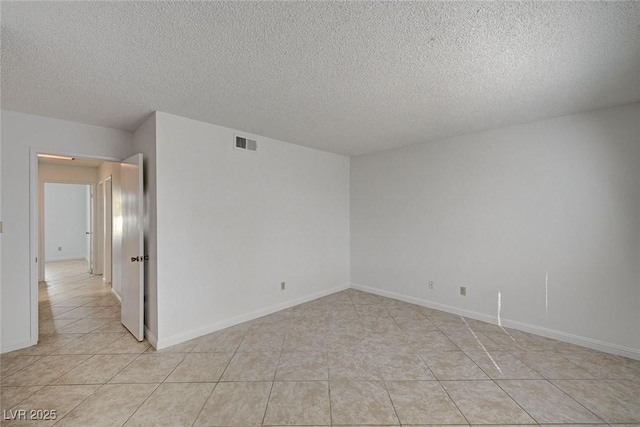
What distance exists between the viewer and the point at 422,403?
198 cm

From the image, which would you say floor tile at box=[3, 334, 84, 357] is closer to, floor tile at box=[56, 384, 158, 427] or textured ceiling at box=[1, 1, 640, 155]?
floor tile at box=[56, 384, 158, 427]

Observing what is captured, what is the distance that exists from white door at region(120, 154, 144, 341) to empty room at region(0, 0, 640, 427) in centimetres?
4

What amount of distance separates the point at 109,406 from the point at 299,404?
138 centimetres

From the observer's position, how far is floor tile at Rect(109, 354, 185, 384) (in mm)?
2262

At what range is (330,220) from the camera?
15.8 feet

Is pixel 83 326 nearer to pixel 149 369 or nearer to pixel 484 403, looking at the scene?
pixel 149 369

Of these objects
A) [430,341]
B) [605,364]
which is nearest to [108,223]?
[430,341]

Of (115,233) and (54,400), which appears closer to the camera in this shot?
(54,400)

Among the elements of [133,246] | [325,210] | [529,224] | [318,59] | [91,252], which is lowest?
[91,252]

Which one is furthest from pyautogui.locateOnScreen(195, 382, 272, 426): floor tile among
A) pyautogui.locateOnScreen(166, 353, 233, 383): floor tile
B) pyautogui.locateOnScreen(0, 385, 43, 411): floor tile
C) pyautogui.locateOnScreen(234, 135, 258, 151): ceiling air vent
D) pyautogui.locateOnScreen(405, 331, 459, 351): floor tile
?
pyautogui.locateOnScreen(234, 135, 258, 151): ceiling air vent

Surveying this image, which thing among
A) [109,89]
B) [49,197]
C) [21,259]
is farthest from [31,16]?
[49,197]

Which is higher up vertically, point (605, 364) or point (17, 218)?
point (17, 218)

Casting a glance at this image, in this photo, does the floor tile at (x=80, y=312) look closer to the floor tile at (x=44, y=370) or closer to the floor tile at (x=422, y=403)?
the floor tile at (x=44, y=370)

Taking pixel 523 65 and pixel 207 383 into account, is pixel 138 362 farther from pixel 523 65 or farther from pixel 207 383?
pixel 523 65
